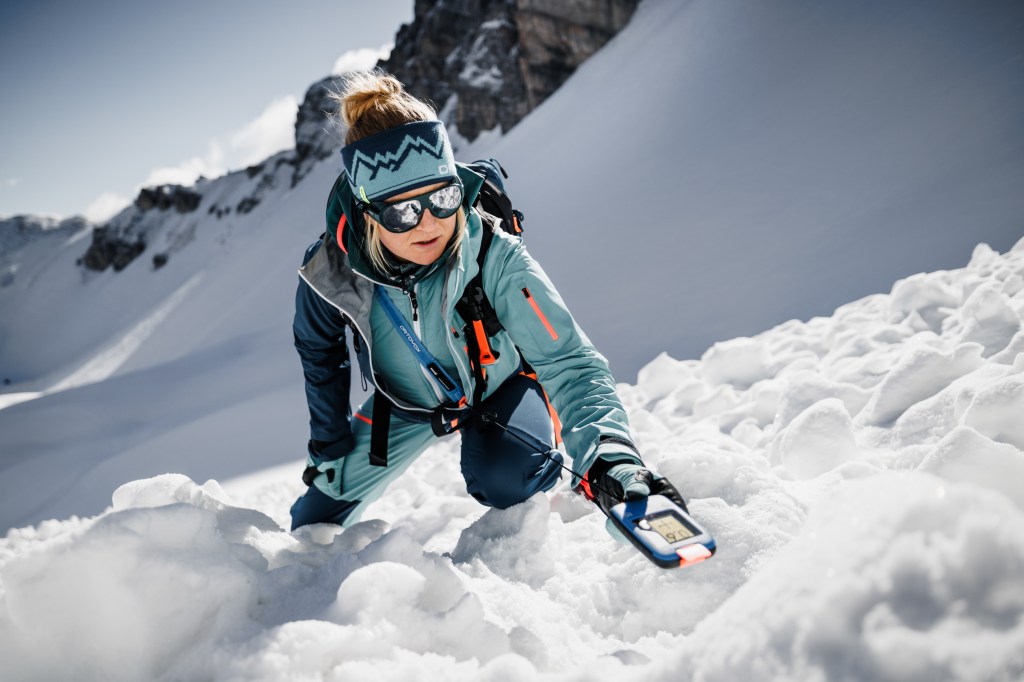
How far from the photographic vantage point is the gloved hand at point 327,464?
2.47 metres

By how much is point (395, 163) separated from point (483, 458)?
1.17 meters

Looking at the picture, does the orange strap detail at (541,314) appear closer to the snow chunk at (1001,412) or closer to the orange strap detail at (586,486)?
the orange strap detail at (586,486)

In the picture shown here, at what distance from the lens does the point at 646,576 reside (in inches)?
61.2

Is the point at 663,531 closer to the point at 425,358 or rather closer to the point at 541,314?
the point at 541,314

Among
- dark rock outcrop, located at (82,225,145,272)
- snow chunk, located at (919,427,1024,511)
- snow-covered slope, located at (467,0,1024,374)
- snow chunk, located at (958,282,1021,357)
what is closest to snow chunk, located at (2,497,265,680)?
snow chunk, located at (919,427,1024,511)

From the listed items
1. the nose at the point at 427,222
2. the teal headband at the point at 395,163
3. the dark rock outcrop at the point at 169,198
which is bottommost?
the nose at the point at 427,222

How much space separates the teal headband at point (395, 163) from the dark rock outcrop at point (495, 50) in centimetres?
2309

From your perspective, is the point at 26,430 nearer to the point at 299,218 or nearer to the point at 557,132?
the point at 557,132

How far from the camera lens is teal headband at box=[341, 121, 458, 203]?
1921 millimetres

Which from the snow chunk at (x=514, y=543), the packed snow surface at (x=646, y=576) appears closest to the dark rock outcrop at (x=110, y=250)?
the packed snow surface at (x=646, y=576)

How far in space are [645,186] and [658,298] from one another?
4318 millimetres

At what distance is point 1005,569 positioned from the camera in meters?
0.76

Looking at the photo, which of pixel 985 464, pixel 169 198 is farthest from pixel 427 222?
pixel 169 198

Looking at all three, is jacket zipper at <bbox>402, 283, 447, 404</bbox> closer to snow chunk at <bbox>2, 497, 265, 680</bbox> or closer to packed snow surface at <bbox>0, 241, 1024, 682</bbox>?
packed snow surface at <bbox>0, 241, 1024, 682</bbox>
